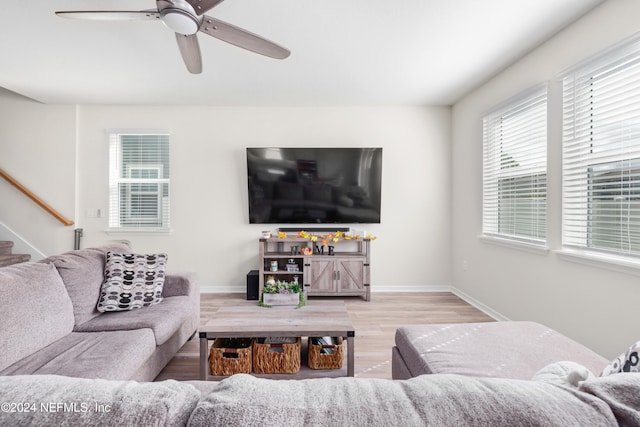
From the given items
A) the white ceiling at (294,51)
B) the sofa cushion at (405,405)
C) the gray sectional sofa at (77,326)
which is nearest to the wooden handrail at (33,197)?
the white ceiling at (294,51)

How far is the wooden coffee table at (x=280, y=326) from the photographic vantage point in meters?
1.81

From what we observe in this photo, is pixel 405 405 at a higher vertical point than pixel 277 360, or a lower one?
higher

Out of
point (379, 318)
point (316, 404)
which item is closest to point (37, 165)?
point (379, 318)

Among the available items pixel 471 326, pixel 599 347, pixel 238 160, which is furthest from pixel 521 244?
pixel 238 160

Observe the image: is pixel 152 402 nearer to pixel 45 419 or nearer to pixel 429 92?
pixel 45 419

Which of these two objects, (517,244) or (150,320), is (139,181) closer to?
(150,320)

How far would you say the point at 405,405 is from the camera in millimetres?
533

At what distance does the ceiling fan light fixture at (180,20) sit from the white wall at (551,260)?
2.61 meters

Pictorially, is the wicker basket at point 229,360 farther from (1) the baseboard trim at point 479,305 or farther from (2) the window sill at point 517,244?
(1) the baseboard trim at point 479,305

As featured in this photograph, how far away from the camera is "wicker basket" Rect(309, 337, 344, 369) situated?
1.92 meters

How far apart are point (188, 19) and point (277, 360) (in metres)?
2.06

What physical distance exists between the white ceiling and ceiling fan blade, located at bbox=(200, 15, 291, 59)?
1.15 feet

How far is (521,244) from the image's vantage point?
2.71 meters

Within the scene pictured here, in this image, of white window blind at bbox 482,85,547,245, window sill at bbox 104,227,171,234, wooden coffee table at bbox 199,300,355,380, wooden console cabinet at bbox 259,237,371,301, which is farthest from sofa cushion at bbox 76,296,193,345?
white window blind at bbox 482,85,547,245
